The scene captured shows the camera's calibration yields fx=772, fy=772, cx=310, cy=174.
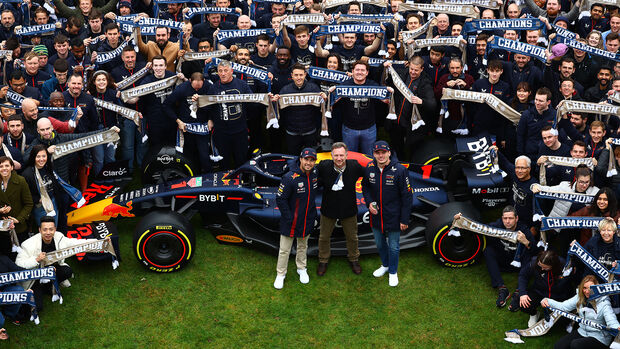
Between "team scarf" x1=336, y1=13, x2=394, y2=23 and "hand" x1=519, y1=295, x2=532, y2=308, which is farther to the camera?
"team scarf" x1=336, y1=13, x2=394, y2=23

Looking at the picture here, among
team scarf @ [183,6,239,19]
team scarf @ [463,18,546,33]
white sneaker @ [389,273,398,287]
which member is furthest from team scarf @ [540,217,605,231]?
team scarf @ [183,6,239,19]

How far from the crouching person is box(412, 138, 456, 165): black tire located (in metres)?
5.41

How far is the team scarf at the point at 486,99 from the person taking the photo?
12.0 m

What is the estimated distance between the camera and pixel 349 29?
1335cm

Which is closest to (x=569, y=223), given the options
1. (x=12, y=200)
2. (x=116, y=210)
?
Result: (x=116, y=210)

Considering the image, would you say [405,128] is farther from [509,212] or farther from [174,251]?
[174,251]

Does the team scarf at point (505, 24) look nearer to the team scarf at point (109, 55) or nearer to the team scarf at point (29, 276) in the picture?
the team scarf at point (109, 55)

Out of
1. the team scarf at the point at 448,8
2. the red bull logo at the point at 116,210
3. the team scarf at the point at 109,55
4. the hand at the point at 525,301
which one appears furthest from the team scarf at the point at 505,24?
the red bull logo at the point at 116,210

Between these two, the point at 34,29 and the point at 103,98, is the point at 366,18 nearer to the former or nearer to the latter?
the point at 103,98

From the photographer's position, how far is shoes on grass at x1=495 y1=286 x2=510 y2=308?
1043 centimetres

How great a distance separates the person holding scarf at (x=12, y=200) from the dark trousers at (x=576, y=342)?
7083 millimetres

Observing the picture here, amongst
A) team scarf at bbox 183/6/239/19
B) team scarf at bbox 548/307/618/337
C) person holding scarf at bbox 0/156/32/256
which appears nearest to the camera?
team scarf at bbox 548/307/618/337

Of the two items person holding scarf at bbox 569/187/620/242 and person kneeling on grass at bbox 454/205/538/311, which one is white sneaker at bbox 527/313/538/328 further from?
person holding scarf at bbox 569/187/620/242

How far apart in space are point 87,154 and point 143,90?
4.45ft
